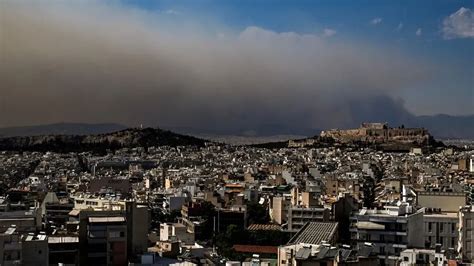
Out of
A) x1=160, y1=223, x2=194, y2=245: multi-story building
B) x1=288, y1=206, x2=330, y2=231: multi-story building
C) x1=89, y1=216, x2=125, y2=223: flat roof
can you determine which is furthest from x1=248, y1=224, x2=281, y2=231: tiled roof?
x1=89, y1=216, x2=125, y2=223: flat roof

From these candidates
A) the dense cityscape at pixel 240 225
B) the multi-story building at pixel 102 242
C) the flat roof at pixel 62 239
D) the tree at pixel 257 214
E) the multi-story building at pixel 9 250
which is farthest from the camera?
the tree at pixel 257 214

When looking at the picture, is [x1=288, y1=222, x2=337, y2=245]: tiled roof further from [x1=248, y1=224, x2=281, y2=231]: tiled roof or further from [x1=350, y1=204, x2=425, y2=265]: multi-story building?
[x1=248, y1=224, x2=281, y2=231]: tiled roof

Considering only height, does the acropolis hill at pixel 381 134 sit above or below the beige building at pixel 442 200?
above

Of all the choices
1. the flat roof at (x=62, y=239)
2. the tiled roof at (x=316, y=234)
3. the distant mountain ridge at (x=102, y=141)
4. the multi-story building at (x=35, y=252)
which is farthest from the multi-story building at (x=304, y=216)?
the distant mountain ridge at (x=102, y=141)

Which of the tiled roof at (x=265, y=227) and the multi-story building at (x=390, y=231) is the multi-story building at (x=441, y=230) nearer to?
the multi-story building at (x=390, y=231)

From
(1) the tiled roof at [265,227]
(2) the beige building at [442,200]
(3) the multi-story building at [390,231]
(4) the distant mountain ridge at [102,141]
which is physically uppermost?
(4) the distant mountain ridge at [102,141]
